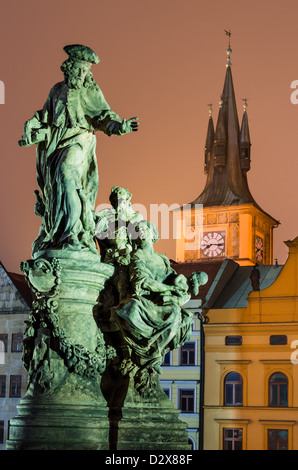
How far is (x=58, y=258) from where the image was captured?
9.34 m

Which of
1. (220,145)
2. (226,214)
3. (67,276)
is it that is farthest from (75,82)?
(220,145)

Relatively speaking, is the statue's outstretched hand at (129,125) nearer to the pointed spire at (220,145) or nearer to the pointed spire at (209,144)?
the pointed spire at (220,145)

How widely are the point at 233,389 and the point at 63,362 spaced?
111 ft

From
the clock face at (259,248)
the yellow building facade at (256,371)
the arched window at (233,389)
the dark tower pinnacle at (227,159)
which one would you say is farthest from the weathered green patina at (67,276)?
the clock face at (259,248)

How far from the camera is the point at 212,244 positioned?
71625mm

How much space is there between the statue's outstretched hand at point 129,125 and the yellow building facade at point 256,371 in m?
32.7

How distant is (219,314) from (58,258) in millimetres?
34651

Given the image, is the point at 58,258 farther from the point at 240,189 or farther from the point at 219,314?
the point at 240,189

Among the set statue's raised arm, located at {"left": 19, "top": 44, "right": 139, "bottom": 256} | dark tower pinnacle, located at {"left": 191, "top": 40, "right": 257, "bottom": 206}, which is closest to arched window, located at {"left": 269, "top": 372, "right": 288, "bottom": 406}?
dark tower pinnacle, located at {"left": 191, "top": 40, "right": 257, "bottom": 206}

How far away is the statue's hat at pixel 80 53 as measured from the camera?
991 centimetres

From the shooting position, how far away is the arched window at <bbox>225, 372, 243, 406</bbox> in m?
42.2
